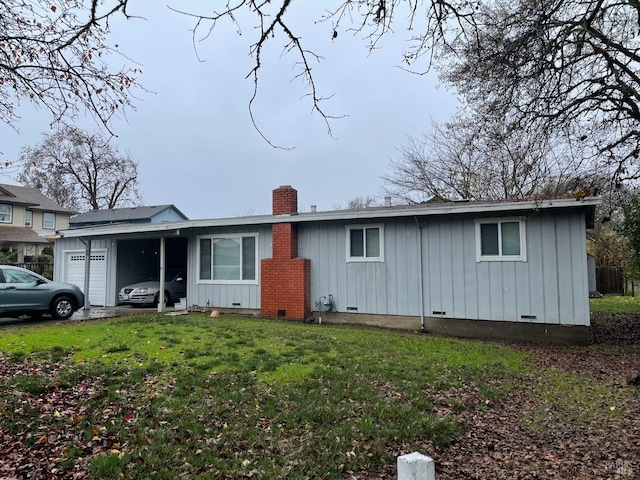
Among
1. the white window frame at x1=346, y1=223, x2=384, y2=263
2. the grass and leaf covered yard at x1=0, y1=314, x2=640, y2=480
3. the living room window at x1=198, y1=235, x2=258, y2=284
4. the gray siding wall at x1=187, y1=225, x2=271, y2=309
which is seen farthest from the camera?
the living room window at x1=198, y1=235, x2=258, y2=284

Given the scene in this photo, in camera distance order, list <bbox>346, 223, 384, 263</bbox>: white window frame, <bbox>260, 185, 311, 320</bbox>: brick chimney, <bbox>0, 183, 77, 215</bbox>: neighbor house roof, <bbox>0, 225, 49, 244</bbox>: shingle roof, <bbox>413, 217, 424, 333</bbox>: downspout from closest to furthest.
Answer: <bbox>413, 217, 424, 333</bbox>: downspout, <bbox>346, 223, 384, 263</bbox>: white window frame, <bbox>260, 185, 311, 320</bbox>: brick chimney, <bbox>0, 225, 49, 244</bbox>: shingle roof, <bbox>0, 183, 77, 215</bbox>: neighbor house roof

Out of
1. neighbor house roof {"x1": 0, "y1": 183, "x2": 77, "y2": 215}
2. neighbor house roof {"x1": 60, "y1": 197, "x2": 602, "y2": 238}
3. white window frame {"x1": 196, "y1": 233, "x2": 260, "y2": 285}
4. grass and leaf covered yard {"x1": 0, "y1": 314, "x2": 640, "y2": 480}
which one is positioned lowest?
grass and leaf covered yard {"x1": 0, "y1": 314, "x2": 640, "y2": 480}

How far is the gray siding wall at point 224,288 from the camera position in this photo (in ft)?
44.6

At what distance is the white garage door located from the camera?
16.6 metres

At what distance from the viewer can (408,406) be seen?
5.16m

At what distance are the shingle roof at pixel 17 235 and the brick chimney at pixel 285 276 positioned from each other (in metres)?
23.9

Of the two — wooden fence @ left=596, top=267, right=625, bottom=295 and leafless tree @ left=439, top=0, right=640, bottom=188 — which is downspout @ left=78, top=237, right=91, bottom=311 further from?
wooden fence @ left=596, top=267, right=625, bottom=295

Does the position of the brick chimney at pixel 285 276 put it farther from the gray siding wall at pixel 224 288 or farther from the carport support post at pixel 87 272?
the carport support post at pixel 87 272

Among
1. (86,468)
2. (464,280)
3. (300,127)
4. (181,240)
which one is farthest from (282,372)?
(181,240)

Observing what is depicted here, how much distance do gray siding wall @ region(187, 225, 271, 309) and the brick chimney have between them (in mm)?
362

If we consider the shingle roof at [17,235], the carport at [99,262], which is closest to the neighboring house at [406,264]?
the carport at [99,262]

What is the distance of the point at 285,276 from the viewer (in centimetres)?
1291

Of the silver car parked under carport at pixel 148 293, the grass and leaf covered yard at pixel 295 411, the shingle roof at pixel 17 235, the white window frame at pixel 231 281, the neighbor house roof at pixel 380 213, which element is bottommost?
the grass and leaf covered yard at pixel 295 411

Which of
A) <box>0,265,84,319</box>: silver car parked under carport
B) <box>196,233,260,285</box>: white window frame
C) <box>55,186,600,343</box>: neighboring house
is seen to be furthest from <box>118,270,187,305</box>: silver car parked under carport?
<box>196,233,260,285</box>: white window frame
